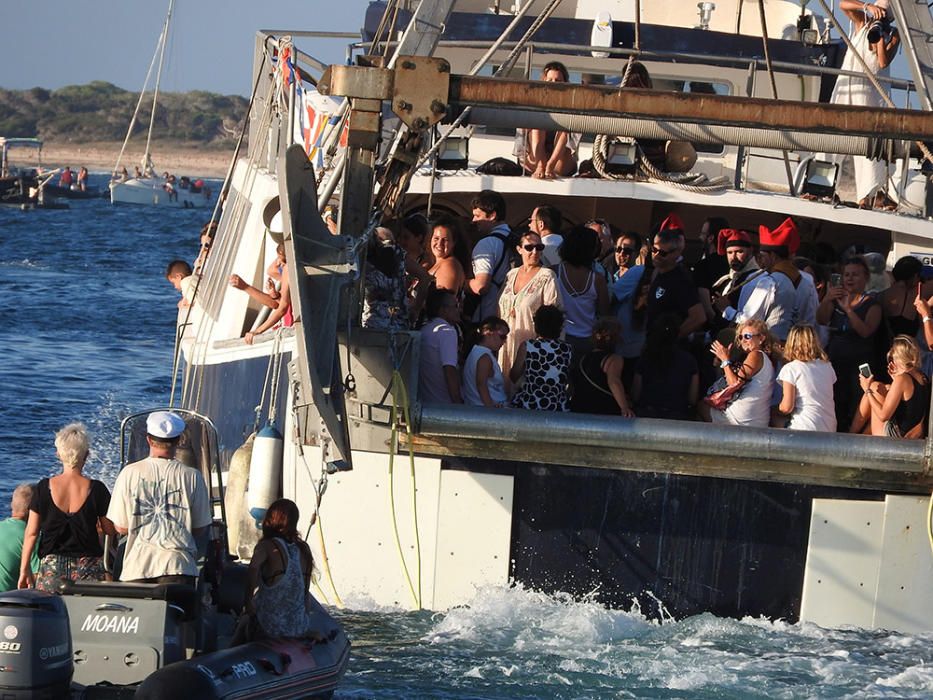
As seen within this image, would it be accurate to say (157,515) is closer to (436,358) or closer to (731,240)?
(436,358)

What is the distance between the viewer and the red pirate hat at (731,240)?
416 inches

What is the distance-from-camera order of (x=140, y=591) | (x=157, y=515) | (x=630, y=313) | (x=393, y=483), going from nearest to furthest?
(x=140, y=591)
(x=157, y=515)
(x=393, y=483)
(x=630, y=313)

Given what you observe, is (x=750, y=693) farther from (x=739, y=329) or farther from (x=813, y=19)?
(x=813, y=19)

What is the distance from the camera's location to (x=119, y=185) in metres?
89.1

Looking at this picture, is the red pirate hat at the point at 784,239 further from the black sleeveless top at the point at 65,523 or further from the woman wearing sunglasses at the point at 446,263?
the black sleeveless top at the point at 65,523

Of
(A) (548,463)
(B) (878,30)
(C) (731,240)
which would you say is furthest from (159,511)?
(B) (878,30)

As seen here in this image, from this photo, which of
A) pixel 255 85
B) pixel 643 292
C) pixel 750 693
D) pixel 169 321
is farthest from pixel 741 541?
pixel 169 321

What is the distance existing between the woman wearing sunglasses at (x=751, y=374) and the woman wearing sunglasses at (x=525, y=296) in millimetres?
1145

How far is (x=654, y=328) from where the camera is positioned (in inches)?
371

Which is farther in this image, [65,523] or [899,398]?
[899,398]

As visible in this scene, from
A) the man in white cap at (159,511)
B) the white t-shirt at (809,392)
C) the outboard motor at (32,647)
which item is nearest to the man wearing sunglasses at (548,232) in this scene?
the white t-shirt at (809,392)

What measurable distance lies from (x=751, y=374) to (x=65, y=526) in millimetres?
4105

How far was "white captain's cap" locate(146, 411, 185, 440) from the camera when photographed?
791 centimetres

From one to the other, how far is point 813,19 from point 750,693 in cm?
999
